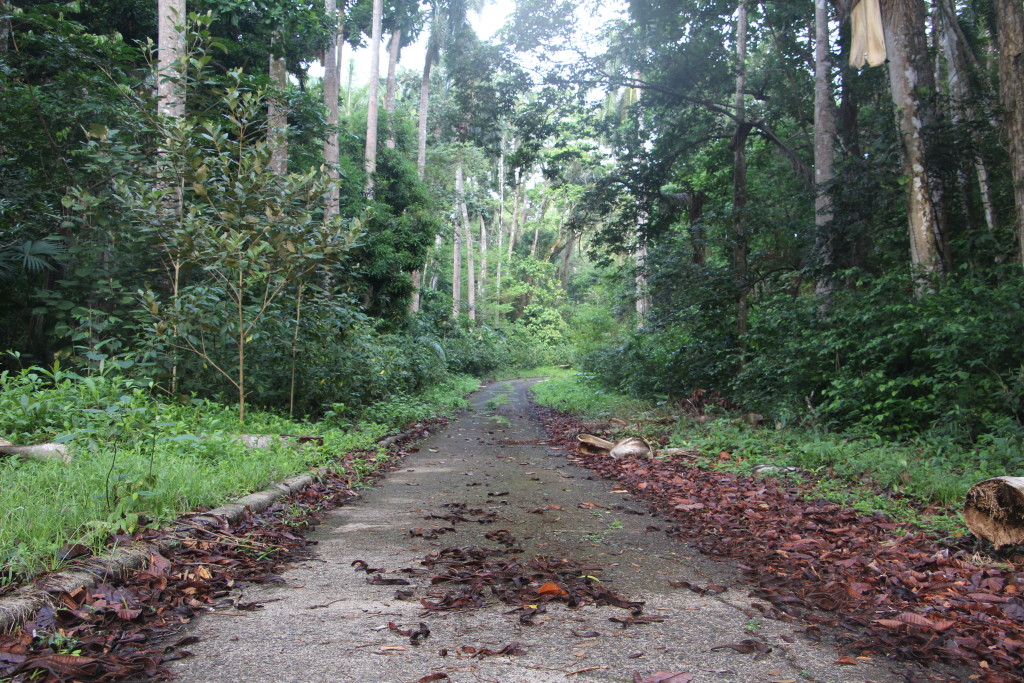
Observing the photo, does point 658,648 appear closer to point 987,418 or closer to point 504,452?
point 987,418

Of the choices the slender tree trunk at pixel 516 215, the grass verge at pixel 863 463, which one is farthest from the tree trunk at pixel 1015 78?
the slender tree trunk at pixel 516 215

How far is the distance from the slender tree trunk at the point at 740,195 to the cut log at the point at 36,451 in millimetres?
11018

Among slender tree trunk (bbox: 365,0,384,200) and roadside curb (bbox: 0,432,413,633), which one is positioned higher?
slender tree trunk (bbox: 365,0,384,200)

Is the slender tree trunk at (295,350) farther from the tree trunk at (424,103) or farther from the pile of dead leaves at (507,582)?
the tree trunk at (424,103)

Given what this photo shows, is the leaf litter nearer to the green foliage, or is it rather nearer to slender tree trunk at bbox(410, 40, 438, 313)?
the green foliage

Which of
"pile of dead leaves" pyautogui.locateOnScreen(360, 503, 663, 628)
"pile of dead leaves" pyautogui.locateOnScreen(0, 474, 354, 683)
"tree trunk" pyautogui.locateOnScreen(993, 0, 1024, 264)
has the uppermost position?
"tree trunk" pyautogui.locateOnScreen(993, 0, 1024, 264)

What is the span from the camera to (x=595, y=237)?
15.2m

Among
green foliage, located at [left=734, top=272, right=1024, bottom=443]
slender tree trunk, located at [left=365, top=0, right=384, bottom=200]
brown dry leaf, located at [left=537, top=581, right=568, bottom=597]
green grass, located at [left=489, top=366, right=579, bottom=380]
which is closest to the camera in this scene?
brown dry leaf, located at [left=537, top=581, right=568, bottom=597]

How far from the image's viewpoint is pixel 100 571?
9.78 feet

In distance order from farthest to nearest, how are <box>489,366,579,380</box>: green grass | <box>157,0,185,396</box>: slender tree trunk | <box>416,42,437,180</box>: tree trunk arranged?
1. <box>489,366,579,380</box>: green grass
2. <box>416,42,437,180</box>: tree trunk
3. <box>157,0,185,396</box>: slender tree trunk

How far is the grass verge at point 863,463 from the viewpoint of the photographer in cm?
479

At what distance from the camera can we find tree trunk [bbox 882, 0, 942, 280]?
8914mm

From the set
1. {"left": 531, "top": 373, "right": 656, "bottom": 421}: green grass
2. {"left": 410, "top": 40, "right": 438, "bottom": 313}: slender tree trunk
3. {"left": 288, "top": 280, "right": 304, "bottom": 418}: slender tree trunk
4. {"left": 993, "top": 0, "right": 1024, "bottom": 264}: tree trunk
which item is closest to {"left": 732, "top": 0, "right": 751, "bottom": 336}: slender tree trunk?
{"left": 531, "top": 373, "right": 656, "bottom": 421}: green grass

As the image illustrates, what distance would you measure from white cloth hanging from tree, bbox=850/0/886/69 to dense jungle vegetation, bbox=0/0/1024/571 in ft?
0.31
